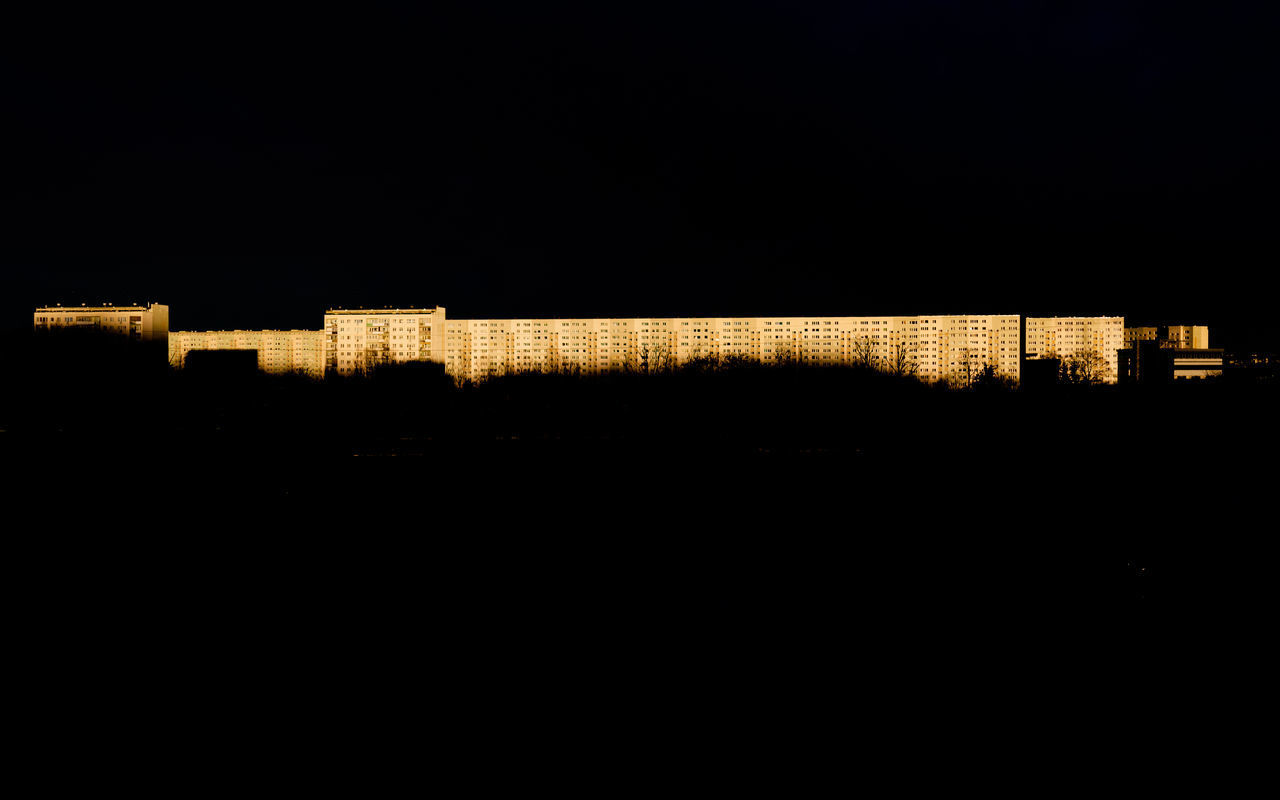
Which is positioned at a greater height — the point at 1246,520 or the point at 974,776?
the point at 1246,520

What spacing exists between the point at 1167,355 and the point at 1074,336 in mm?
16495

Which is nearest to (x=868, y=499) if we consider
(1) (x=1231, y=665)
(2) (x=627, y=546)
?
(2) (x=627, y=546)

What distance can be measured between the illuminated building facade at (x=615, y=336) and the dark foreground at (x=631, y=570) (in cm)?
5009

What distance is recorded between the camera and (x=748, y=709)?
9.75 feet

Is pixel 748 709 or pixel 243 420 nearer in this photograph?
pixel 748 709

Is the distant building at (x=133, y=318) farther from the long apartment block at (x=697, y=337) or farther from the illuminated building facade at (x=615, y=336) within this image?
the illuminated building facade at (x=615, y=336)

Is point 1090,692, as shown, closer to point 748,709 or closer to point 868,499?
point 748,709

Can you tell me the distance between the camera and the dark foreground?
10.7 ft

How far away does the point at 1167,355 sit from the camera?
150 ft

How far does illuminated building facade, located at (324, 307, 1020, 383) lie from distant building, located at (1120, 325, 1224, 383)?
898 cm

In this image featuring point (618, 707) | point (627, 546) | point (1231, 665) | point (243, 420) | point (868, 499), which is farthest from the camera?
point (243, 420)

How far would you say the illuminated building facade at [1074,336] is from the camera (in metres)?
59.2

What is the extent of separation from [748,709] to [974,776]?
2.71 ft

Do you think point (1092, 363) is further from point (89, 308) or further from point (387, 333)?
point (89, 308)
